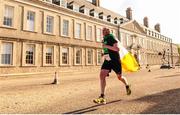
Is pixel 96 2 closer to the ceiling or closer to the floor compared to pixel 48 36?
closer to the ceiling

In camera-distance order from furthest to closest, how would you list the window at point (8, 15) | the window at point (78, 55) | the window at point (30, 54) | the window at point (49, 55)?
the window at point (78, 55) → the window at point (49, 55) → the window at point (30, 54) → the window at point (8, 15)

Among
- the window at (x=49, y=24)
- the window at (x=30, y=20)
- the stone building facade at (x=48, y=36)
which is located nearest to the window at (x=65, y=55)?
the stone building facade at (x=48, y=36)

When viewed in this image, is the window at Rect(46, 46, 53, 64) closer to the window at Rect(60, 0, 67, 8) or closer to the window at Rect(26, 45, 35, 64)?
the window at Rect(26, 45, 35, 64)

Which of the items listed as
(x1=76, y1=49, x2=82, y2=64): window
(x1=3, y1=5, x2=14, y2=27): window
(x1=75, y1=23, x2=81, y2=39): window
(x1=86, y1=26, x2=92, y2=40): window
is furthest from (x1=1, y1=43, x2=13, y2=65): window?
(x1=86, y1=26, x2=92, y2=40): window

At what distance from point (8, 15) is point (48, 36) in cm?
591

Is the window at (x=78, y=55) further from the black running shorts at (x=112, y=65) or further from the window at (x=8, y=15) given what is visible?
the black running shorts at (x=112, y=65)

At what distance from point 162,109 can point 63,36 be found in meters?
25.0

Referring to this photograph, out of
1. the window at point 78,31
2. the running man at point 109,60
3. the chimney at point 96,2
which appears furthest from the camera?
the chimney at point 96,2

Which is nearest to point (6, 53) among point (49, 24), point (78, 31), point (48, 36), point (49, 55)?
point (49, 55)

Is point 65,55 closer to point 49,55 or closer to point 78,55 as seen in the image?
point 78,55

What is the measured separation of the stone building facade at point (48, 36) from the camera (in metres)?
22.0

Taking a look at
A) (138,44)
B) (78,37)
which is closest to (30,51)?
(78,37)

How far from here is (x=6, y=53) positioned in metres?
21.5

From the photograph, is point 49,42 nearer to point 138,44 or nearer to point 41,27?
point 41,27
